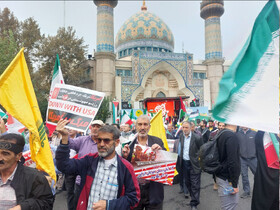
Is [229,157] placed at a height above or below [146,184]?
above

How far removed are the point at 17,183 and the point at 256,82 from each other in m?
1.90

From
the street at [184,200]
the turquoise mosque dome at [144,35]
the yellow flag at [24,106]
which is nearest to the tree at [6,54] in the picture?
the street at [184,200]

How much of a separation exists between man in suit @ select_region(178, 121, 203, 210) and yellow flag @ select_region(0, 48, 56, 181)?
2763 millimetres

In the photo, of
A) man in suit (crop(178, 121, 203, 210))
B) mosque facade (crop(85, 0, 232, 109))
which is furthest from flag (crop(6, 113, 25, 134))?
mosque facade (crop(85, 0, 232, 109))

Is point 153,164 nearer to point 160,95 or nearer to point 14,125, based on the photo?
point 14,125

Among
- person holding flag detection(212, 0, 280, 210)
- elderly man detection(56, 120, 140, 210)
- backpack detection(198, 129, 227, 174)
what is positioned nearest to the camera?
person holding flag detection(212, 0, 280, 210)

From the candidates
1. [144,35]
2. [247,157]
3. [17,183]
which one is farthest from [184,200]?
[144,35]

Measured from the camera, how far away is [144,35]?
28.5 m

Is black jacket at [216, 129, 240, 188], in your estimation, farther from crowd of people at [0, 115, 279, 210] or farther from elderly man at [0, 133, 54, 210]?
elderly man at [0, 133, 54, 210]

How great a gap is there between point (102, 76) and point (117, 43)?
10729mm

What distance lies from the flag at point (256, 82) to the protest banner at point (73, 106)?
169 cm

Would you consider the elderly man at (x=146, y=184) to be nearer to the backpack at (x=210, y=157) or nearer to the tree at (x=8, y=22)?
Result: the backpack at (x=210, y=157)

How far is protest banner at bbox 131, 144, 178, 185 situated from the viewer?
250cm

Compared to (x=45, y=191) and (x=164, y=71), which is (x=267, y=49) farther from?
(x=164, y=71)
